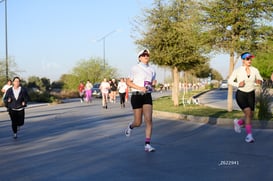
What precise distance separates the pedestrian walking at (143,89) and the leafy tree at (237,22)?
7.05 m

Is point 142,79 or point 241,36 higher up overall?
point 241,36

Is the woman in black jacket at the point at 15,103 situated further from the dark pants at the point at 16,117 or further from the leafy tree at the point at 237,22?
the leafy tree at the point at 237,22

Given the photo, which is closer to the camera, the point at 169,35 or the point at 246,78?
the point at 246,78

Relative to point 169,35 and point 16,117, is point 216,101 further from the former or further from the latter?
point 16,117

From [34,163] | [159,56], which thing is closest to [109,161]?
[34,163]

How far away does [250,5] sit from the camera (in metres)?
14.8

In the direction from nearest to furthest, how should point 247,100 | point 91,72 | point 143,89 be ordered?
point 143,89 → point 247,100 → point 91,72

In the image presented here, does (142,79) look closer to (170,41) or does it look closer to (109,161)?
(109,161)

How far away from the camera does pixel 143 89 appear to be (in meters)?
8.34

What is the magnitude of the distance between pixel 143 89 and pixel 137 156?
1.25 meters

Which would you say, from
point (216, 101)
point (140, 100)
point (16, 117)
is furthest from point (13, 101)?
point (216, 101)

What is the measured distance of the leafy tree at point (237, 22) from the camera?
1480 cm

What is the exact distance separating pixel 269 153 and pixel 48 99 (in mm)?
31103

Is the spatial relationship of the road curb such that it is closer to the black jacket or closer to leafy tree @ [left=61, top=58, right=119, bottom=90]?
the black jacket
